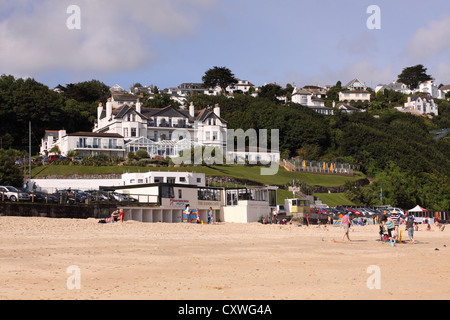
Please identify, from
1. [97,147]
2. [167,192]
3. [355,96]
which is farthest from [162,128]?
[355,96]

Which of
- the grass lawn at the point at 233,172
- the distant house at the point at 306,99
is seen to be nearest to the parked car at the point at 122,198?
the grass lawn at the point at 233,172

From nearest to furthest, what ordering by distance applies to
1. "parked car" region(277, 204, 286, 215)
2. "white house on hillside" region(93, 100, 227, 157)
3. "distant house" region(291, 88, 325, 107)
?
1. "parked car" region(277, 204, 286, 215)
2. "white house on hillside" region(93, 100, 227, 157)
3. "distant house" region(291, 88, 325, 107)

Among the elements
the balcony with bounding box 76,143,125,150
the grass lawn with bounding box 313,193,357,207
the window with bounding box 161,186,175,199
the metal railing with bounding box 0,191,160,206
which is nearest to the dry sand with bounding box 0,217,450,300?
the metal railing with bounding box 0,191,160,206

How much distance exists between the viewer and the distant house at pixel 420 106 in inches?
6696

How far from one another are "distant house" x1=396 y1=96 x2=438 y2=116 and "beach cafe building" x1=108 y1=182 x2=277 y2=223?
5101 inches

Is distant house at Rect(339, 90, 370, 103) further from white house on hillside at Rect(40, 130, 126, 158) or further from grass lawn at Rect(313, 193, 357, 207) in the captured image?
grass lawn at Rect(313, 193, 357, 207)

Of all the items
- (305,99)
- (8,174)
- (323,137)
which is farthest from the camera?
(305,99)

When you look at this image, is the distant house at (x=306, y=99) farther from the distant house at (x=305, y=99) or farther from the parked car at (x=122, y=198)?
the parked car at (x=122, y=198)

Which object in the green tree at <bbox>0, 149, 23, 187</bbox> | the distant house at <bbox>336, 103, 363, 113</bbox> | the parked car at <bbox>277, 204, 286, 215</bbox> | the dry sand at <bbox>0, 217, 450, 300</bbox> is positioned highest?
the distant house at <bbox>336, 103, 363, 113</bbox>

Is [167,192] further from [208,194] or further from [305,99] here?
[305,99]

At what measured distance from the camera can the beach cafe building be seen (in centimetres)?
3991

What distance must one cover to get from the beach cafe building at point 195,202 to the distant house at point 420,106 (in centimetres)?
12957

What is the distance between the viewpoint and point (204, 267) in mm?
16516

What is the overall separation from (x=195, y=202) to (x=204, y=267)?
A: 27.7m
